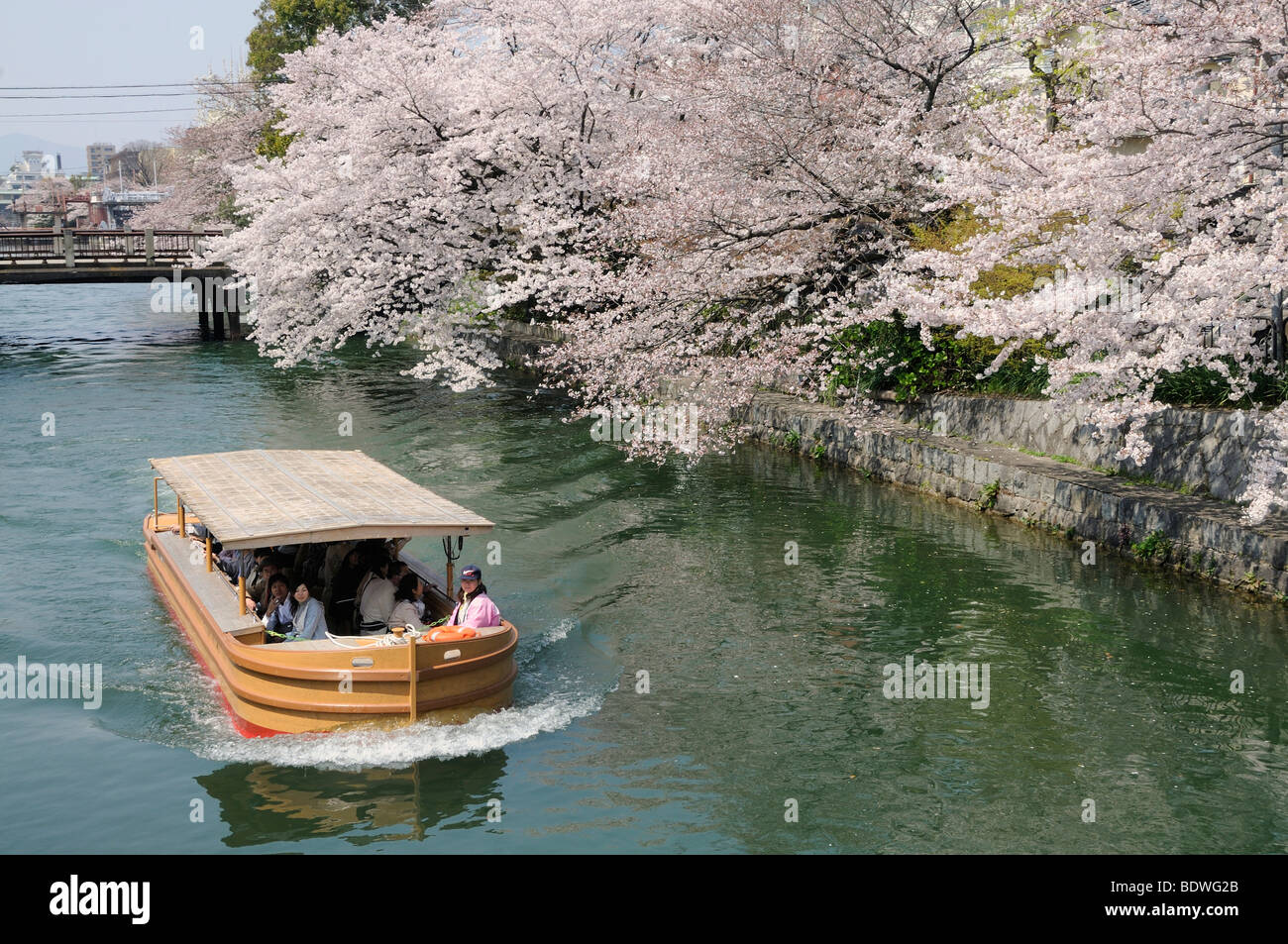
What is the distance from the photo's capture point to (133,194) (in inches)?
5650

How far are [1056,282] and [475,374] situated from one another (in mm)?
15356

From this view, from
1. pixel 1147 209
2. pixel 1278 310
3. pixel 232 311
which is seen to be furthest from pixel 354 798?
pixel 232 311

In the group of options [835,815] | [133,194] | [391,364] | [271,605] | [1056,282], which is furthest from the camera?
[133,194]

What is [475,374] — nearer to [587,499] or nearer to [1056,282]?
[587,499]

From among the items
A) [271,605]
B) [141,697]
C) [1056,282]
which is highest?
[1056,282]

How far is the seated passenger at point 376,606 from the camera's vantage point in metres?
13.3

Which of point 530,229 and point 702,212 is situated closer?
point 702,212

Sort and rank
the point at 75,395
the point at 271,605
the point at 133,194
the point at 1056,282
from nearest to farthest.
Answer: the point at 271,605 < the point at 1056,282 < the point at 75,395 < the point at 133,194

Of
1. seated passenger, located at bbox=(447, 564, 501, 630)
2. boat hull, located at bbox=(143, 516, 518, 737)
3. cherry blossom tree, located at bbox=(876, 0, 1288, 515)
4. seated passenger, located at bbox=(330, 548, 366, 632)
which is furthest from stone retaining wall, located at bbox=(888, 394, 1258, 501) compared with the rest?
seated passenger, located at bbox=(330, 548, 366, 632)

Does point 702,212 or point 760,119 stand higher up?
point 760,119

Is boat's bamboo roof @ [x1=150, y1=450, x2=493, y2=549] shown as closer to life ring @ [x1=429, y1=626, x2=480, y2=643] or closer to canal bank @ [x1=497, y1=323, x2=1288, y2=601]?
life ring @ [x1=429, y1=626, x2=480, y2=643]

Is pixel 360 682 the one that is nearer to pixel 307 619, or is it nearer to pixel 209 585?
pixel 307 619

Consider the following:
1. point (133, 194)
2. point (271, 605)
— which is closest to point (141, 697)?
point (271, 605)

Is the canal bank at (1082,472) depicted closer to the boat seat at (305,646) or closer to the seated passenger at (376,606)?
the seated passenger at (376,606)
